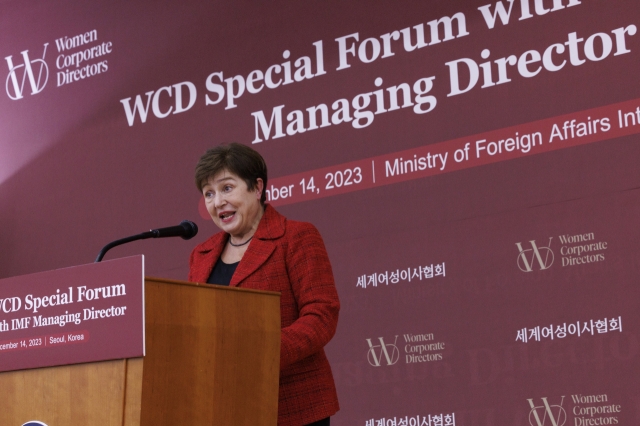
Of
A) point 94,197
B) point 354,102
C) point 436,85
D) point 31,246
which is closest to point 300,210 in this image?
point 354,102

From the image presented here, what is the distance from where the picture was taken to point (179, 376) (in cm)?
170

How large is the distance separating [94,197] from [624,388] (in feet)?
9.49

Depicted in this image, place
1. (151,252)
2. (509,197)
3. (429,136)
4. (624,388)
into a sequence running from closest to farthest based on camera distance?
(624,388)
(509,197)
(429,136)
(151,252)

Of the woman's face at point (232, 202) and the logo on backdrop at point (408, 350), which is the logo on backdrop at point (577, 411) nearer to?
the logo on backdrop at point (408, 350)

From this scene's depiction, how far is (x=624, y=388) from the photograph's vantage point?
3.12m

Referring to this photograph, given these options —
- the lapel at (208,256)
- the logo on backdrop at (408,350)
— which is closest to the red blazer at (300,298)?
the lapel at (208,256)

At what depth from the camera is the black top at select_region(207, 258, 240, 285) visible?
2.34 meters

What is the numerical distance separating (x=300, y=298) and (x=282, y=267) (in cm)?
10

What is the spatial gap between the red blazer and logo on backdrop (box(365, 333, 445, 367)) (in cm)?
143

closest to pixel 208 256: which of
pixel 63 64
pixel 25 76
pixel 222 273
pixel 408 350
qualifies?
pixel 222 273

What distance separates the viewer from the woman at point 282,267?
7.01ft

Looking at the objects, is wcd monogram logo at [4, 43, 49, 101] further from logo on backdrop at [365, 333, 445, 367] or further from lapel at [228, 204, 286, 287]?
lapel at [228, 204, 286, 287]

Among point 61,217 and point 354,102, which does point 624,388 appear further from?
point 61,217

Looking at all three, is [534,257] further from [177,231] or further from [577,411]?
[177,231]
